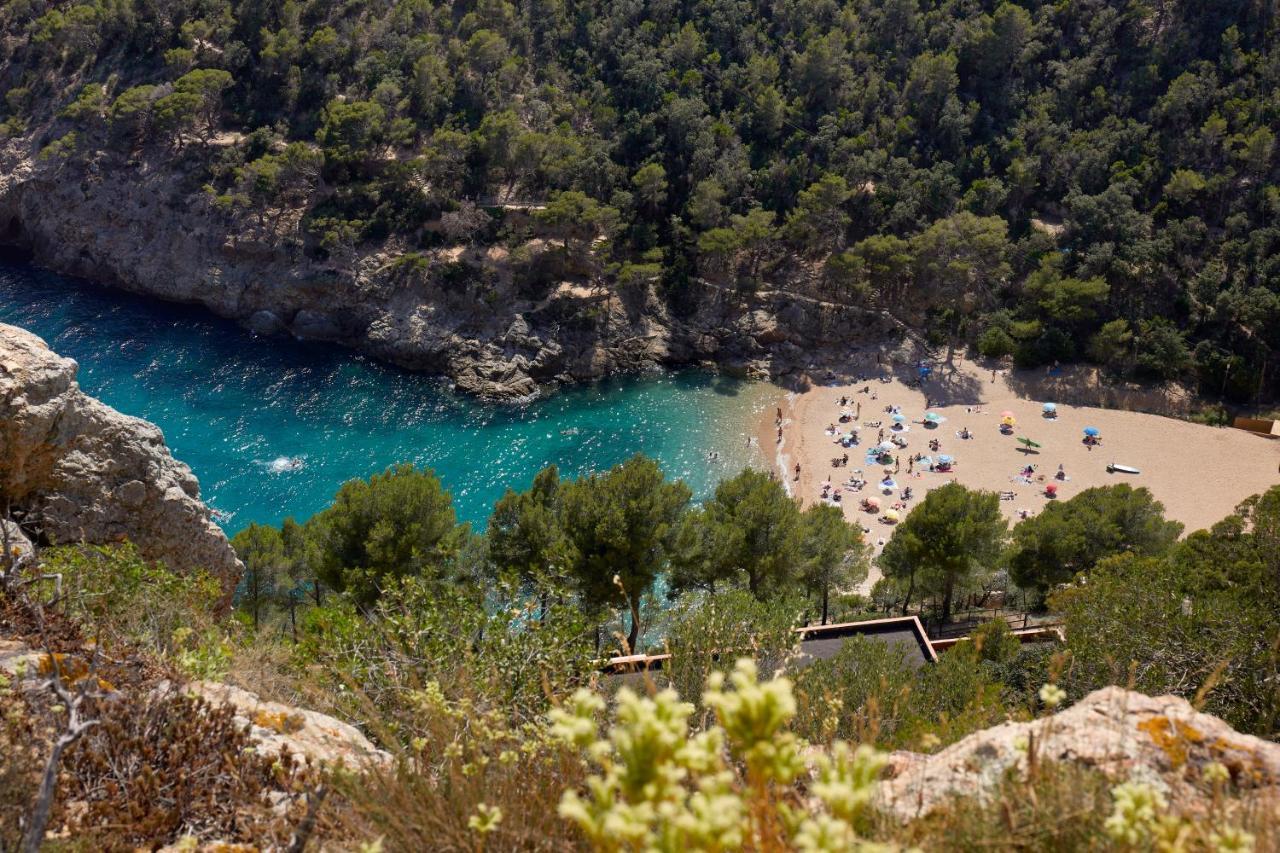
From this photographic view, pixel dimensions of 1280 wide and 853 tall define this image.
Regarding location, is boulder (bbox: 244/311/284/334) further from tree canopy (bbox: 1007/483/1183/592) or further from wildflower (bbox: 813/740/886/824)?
wildflower (bbox: 813/740/886/824)

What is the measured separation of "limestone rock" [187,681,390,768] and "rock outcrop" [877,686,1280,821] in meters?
3.55

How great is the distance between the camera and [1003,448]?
129 ft

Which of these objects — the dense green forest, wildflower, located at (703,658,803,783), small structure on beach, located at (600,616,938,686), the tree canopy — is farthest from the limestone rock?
the dense green forest

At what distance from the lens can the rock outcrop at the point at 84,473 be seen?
39.2ft

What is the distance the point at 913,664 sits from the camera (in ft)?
55.0

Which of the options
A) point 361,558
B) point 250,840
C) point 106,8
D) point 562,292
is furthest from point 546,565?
point 106,8

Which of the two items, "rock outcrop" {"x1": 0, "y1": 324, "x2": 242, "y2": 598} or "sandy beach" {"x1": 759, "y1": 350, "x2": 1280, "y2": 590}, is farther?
"sandy beach" {"x1": 759, "y1": 350, "x2": 1280, "y2": 590}

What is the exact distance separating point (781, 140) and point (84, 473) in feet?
149

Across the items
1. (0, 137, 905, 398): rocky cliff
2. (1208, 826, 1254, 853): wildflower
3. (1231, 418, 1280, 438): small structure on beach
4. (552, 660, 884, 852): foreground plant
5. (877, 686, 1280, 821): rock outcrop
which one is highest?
(0, 137, 905, 398): rocky cliff

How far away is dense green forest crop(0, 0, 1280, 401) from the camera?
44.6 meters

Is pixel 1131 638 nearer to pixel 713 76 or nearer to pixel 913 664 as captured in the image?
pixel 913 664

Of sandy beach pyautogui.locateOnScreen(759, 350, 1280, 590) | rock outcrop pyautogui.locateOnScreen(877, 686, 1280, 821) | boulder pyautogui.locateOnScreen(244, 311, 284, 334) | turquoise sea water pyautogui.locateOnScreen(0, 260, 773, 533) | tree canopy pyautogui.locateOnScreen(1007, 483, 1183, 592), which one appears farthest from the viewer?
boulder pyautogui.locateOnScreen(244, 311, 284, 334)

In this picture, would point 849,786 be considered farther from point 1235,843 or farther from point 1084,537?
point 1084,537

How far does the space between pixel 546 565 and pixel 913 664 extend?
8357 millimetres
